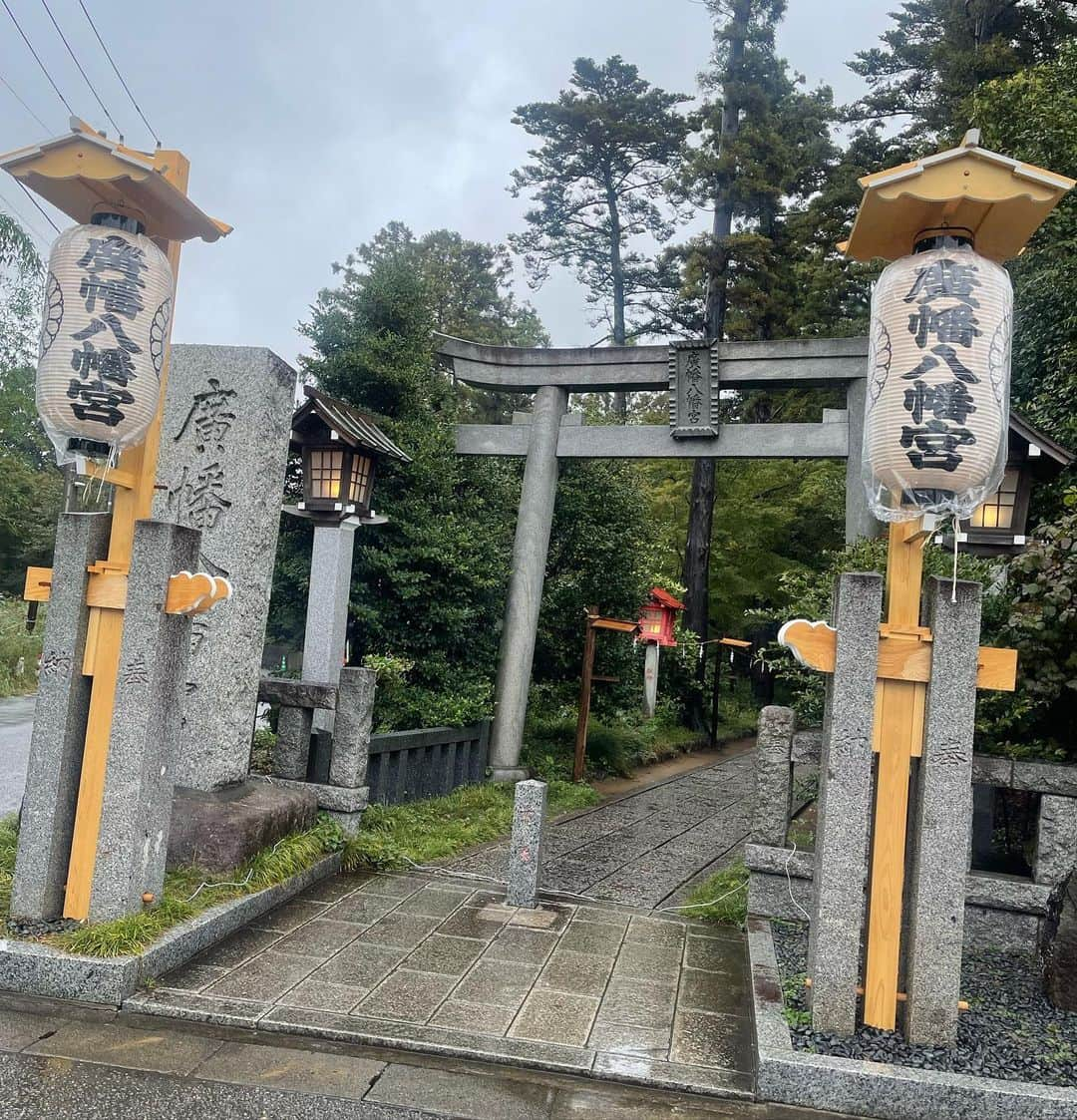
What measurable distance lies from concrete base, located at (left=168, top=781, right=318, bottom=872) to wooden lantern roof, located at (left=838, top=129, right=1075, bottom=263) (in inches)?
211

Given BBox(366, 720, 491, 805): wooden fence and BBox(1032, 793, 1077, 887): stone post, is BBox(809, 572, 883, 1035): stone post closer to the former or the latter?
BBox(1032, 793, 1077, 887): stone post

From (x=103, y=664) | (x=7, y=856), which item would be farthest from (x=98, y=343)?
(x=7, y=856)

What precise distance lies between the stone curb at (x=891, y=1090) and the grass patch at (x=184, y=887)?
322cm

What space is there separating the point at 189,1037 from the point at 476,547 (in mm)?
7333

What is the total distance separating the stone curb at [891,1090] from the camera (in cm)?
360

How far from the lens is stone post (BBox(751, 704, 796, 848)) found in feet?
19.9

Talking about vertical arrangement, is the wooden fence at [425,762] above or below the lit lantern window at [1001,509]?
below

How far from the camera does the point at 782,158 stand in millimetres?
19469

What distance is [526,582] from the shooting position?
11.3 metres

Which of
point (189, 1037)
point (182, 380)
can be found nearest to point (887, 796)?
point (189, 1037)

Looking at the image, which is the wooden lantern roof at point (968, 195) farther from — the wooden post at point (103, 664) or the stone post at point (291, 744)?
the stone post at point (291, 744)

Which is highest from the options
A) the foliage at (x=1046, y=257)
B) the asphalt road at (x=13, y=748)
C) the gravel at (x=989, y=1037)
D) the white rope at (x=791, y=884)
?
the foliage at (x=1046, y=257)

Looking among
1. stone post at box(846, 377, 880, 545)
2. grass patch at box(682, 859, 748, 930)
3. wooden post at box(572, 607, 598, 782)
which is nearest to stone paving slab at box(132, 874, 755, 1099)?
grass patch at box(682, 859, 748, 930)

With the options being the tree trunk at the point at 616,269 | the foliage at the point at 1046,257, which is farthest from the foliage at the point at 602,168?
the foliage at the point at 1046,257
